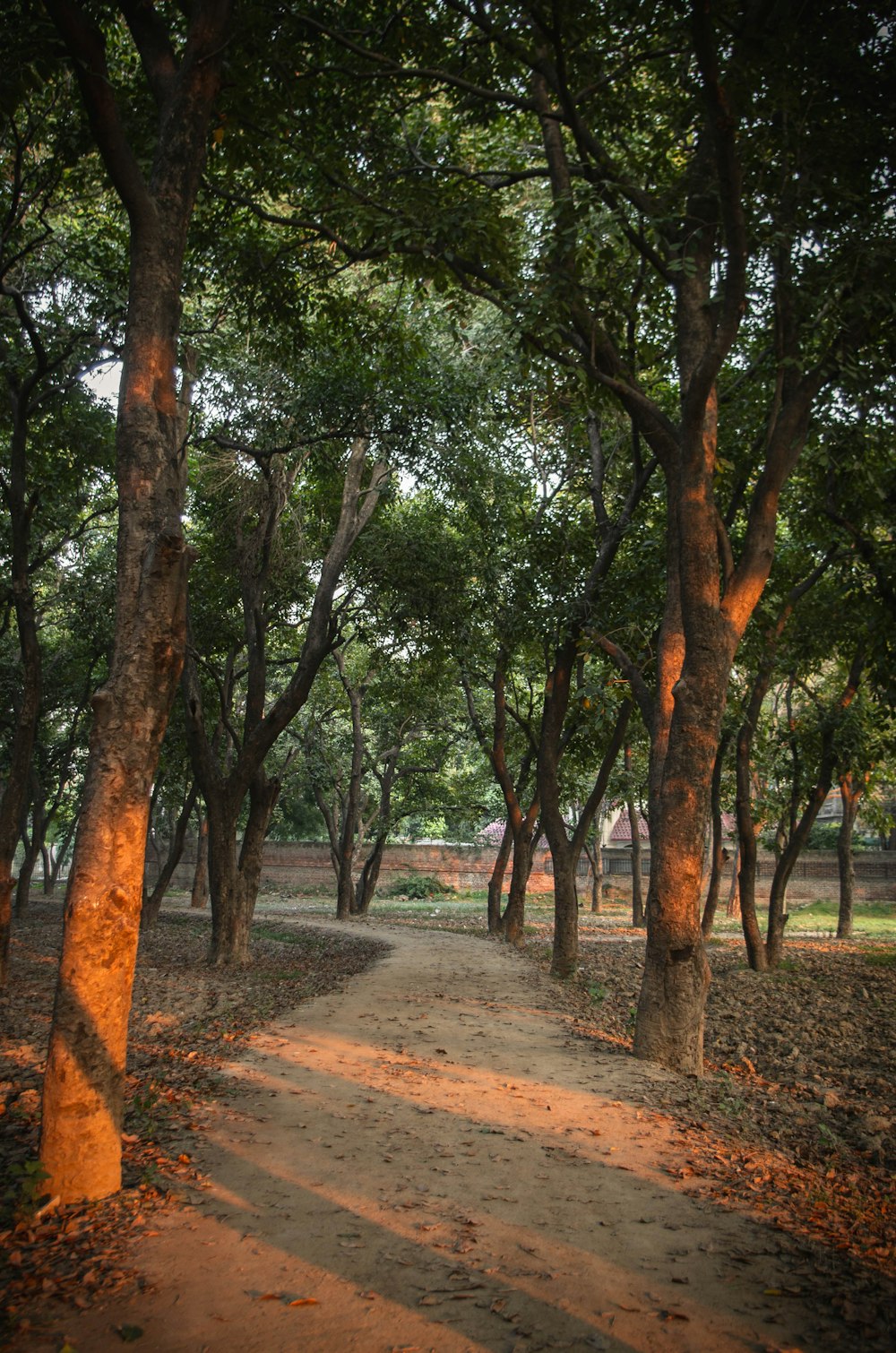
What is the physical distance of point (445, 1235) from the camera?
156 inches

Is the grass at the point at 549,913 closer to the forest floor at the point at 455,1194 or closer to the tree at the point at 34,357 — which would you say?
the tree at the point at 34,357

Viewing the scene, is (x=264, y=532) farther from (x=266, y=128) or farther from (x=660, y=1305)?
(x=660, y=1305)

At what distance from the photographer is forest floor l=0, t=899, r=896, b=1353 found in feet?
10.6

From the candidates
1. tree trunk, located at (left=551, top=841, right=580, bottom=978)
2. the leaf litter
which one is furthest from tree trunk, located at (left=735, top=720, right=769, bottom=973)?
the leaf litter

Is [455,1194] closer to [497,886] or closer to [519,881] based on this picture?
[519,881]

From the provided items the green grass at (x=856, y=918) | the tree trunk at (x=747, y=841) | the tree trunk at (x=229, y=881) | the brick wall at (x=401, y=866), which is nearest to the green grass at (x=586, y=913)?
the green grass at (x=856, y=918)

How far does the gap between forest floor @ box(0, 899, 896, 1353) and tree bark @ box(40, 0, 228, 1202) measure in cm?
36

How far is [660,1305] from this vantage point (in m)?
3.36

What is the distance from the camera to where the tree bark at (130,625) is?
424 cm

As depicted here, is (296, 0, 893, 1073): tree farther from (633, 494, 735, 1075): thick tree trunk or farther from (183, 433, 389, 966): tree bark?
(183, 433, 389, 966): tree bark

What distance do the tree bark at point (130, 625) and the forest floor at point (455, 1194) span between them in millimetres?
356

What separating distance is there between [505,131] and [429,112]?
118 centimetres

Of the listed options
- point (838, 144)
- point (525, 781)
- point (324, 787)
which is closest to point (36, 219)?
point (838, 144)

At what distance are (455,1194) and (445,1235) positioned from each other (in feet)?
1.69
